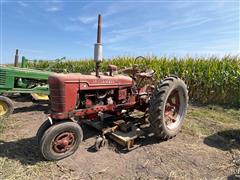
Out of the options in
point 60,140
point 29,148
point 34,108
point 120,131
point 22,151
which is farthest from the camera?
point 34,108

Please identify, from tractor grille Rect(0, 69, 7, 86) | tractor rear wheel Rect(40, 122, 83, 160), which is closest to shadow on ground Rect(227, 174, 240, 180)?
tractor rear wheel Rect(40, 122, 83, 160)

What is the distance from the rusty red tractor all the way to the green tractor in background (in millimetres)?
2120

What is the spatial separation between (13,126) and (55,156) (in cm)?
212

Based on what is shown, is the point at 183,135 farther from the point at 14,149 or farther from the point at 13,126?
the point at 13,126

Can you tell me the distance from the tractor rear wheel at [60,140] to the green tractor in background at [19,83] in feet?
9.22

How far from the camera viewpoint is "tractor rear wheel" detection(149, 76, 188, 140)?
12.9 feet

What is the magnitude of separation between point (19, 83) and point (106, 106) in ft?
12.3

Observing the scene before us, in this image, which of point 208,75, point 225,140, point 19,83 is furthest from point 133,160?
point 208,75

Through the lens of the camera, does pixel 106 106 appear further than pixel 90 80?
Yes

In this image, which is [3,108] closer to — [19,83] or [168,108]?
[19,83]

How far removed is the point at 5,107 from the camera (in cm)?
568

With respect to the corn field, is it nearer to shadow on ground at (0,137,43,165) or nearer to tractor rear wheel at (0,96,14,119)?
tractor rear wheel at (0,96,14,119)

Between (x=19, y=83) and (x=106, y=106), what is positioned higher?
(x=19, y=83)

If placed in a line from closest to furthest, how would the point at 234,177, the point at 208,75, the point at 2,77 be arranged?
the point at 234,177, the point at 2,77, the point at 208,75
